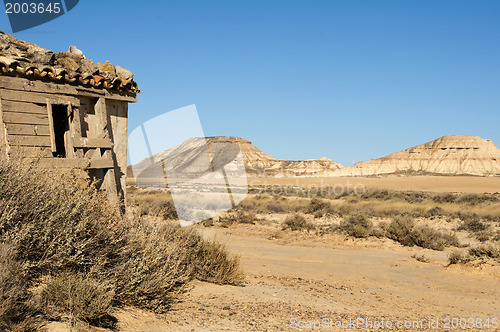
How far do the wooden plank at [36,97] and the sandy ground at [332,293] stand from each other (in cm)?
379

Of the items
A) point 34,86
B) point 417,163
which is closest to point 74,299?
point 34,86

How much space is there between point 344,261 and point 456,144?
348 ft

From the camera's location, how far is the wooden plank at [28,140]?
20.9 feet

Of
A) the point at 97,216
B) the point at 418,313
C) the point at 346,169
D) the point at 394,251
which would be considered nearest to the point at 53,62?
the point at 97,216

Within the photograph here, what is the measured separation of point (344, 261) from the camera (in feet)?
36.3

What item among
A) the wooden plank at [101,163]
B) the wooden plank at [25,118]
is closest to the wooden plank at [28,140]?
the wooden plank at [25,118]

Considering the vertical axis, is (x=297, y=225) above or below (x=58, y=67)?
below

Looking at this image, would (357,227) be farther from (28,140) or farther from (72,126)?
(28,140)

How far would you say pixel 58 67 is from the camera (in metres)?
7.63

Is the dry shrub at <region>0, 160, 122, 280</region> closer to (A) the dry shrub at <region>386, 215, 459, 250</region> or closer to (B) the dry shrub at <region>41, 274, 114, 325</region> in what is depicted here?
(B) the dry shrub at <region>41, 274, 114, 325</region>

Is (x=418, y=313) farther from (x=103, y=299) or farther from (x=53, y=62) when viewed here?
(x=53, y=62)

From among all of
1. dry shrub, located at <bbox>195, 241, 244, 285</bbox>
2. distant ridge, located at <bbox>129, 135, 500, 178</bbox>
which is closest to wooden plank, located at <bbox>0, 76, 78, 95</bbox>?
dry shrub, located at <bbox>195, 241, 244, 285</bbox>

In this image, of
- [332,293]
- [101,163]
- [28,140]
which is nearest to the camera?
[28,140]

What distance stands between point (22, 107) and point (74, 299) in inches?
172
